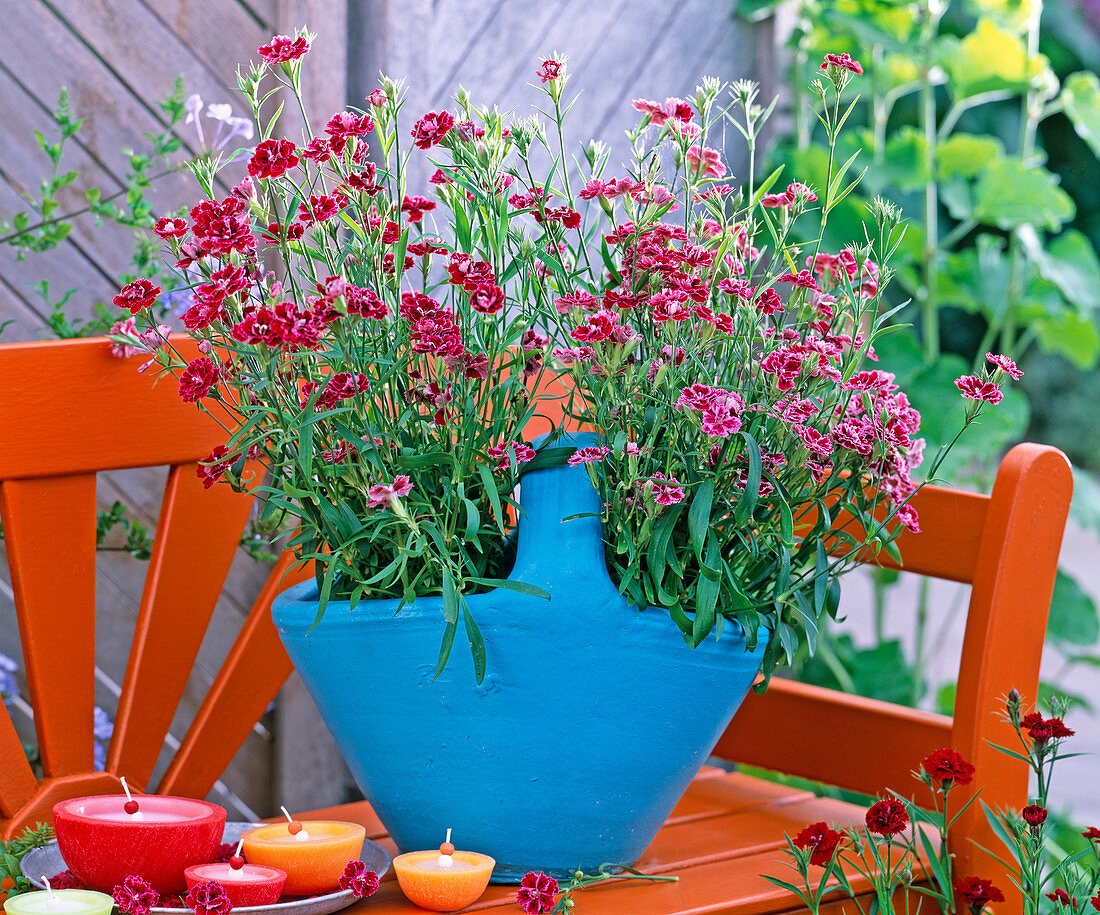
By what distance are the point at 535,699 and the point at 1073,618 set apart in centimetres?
127

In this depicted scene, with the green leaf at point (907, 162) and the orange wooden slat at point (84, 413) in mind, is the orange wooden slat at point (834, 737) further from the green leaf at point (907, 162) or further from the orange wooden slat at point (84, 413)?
the green leaf at point (907, 162)

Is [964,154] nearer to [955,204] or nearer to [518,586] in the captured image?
[955,204]

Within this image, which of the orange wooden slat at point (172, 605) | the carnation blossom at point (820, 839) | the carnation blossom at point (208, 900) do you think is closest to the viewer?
the carnation blossom at point (208, 900)

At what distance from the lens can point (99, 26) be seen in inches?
47.1

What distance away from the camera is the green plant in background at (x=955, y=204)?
1661 mm

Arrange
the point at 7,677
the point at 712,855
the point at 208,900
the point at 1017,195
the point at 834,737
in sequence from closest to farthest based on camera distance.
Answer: the point at 208,900 < the point at 712,855 < the point at 834,737 < the point at 7,677 < the point at 1017,195

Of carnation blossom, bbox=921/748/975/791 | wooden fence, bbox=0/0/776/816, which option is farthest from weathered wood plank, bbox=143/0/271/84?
carnation blossom, bbox=921/748/975/791

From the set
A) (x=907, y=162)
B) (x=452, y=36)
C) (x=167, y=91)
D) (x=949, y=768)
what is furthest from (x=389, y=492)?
(x=907, y=162)

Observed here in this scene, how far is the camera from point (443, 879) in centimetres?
68

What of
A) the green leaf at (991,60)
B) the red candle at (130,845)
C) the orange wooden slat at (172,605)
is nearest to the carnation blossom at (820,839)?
the red candle at (130,845)

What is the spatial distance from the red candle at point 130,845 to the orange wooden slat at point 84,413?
1.06 ft

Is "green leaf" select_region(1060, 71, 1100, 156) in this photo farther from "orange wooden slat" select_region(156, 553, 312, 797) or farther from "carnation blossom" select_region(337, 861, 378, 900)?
"carnation blossom" select_region(337, 861, 378, 900)

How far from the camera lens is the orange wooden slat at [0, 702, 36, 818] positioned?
2.81ft

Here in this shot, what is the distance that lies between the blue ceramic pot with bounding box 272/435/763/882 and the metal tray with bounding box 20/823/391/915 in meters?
0.05
